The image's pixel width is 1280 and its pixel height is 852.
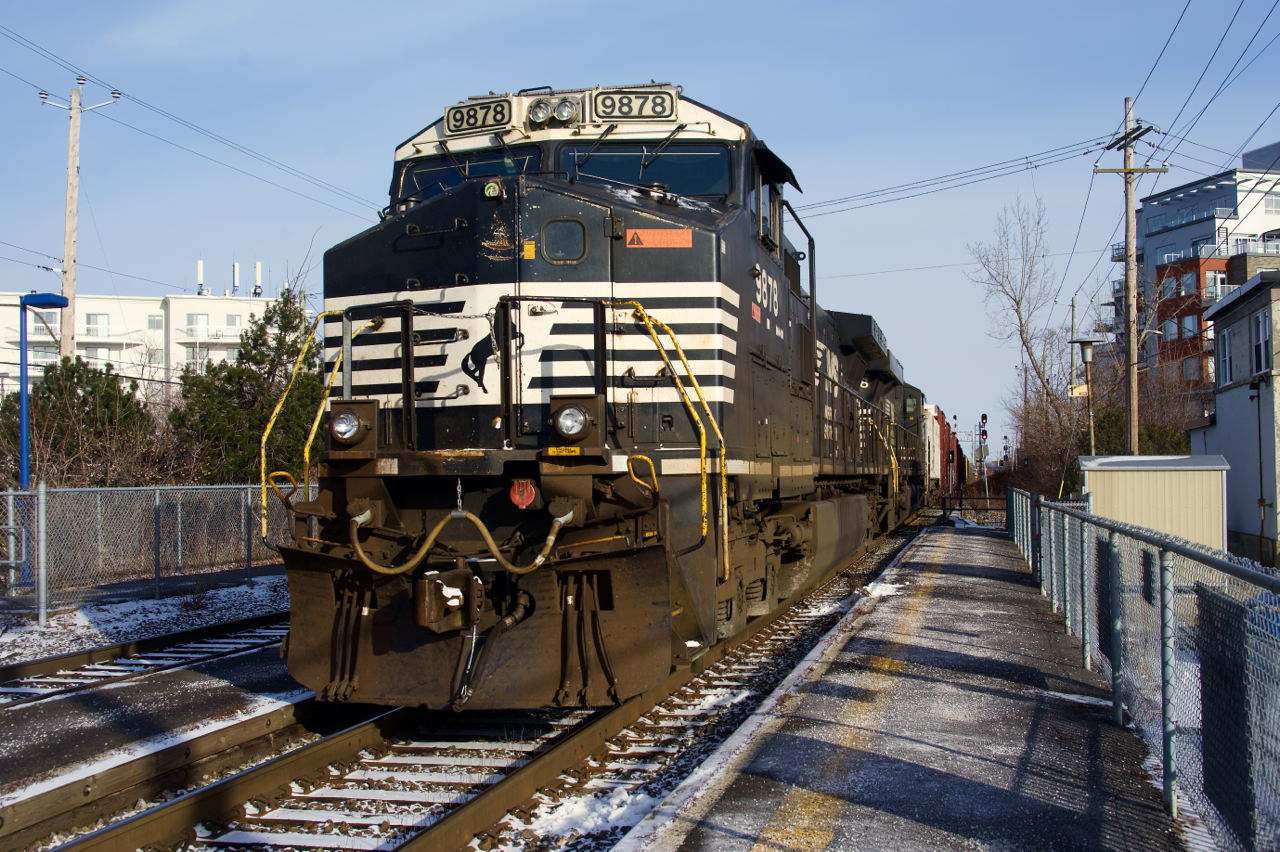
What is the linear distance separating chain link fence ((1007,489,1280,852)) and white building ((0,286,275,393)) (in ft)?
211

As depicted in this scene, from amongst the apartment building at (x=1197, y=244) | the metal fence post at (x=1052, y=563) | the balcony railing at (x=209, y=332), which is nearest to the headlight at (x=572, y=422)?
the metal fence post at (x=1052, y=563)

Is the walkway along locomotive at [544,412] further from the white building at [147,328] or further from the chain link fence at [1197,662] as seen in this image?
the white building at [147,328]

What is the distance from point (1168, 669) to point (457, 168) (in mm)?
5603

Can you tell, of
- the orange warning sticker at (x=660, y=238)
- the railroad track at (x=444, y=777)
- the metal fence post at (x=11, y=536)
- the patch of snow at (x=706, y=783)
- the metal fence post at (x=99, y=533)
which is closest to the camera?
the patch of snow at (x=706, y=783)

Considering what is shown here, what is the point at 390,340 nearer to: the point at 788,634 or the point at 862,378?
the point at 788,634

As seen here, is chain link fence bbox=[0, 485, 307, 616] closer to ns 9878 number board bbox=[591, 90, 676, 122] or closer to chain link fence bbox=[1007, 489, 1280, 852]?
ns 9878 number board bbox=[591, 90, 676, 122]

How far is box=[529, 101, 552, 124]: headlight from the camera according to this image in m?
6.90

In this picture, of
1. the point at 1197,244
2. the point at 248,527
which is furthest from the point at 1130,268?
the point at 1197,244

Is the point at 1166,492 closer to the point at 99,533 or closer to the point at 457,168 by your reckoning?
the point at 457,168

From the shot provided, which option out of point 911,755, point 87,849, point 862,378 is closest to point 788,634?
point 911,755

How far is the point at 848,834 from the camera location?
4043 mm

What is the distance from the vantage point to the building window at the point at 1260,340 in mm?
19781

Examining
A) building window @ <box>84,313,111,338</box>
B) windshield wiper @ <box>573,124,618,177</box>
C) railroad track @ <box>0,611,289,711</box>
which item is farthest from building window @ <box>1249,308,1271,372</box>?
building window @ <box>84,313,111,338</box>

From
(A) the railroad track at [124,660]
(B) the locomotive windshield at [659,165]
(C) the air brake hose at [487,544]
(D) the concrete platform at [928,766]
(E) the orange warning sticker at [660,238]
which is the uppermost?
(B) the locomotive windshield at [659,165]
